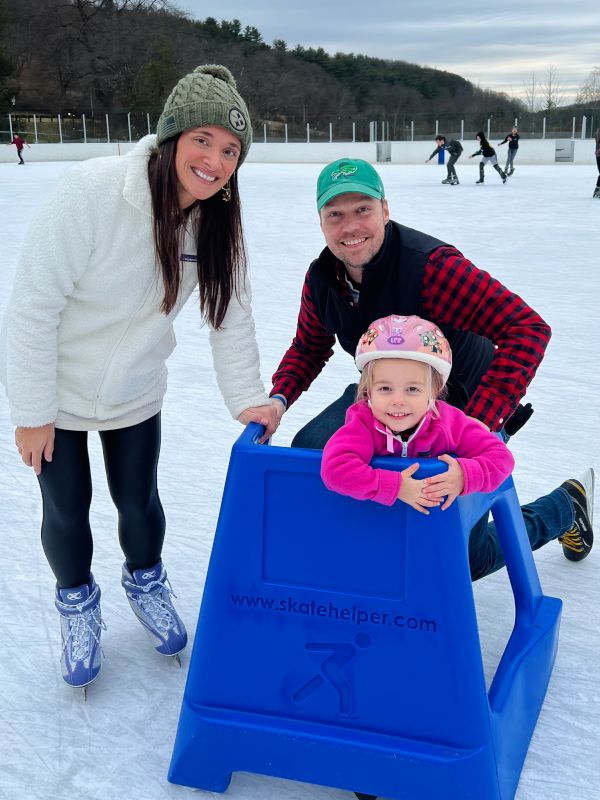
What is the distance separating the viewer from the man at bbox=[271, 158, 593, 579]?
136cm

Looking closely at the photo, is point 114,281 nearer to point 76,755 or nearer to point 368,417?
point 368,417

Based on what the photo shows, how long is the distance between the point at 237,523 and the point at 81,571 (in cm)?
48

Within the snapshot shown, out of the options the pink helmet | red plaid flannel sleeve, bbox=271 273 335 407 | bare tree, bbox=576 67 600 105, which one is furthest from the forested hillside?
the pink helmet

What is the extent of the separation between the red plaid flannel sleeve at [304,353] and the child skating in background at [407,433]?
1.48 feet

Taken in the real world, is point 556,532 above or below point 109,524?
above

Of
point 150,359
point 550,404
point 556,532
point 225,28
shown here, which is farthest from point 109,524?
point 225,28

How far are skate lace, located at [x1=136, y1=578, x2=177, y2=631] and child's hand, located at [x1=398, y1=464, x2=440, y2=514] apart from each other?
2.23ft

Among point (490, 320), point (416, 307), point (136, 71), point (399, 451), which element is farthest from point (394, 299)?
point (136, 71)

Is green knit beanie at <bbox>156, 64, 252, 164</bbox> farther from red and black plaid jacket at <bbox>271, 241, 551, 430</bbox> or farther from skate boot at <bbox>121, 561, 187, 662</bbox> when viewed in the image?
skate boot at <bbox>121, 561, 187, 662</bbox>

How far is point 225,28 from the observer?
5331 cm

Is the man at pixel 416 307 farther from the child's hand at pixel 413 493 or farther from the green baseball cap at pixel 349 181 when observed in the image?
the child's hand at pixel 413 493

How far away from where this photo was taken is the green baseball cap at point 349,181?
1.36 metres

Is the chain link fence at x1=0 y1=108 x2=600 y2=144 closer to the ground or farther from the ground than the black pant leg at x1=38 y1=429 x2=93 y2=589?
farther from the ground

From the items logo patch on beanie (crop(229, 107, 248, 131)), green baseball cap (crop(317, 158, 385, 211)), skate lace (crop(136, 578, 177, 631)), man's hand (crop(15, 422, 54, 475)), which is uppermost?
logo patch on beanie (crop(229, 107, 248, 131))
